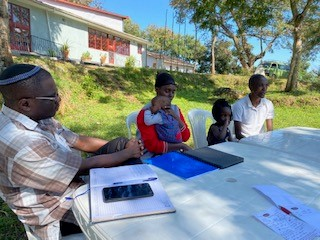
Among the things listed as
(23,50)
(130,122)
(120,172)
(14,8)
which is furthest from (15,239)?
(14,8)

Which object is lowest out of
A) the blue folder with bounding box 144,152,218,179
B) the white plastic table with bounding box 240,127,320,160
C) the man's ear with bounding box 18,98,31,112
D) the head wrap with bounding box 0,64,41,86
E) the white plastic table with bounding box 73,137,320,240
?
the white plastic table with bounding box 73,137,320,240

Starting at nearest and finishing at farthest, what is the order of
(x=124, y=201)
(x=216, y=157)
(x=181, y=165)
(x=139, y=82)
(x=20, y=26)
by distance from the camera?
(x=124, y=201) < (x=181, y=165) < (x=216, y=157) < (x=139, y=82) < (x=20, y=26)

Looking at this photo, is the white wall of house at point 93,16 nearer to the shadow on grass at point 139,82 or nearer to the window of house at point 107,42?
the window of house at point 107,42

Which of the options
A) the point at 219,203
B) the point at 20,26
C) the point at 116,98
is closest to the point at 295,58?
the point at 116,98

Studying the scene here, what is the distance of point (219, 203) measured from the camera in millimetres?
1200

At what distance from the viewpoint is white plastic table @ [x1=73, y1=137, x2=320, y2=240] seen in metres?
0.97

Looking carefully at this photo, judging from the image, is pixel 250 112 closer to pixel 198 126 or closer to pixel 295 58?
pixel 198 126

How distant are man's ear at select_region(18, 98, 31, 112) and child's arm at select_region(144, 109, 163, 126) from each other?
47.7 inches

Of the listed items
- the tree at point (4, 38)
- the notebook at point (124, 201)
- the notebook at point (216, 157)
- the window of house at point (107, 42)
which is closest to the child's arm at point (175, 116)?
the notebook at point (216, 157)

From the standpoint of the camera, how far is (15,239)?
82.2 inches

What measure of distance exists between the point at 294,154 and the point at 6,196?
6.46 ft

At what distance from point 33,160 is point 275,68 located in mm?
23641

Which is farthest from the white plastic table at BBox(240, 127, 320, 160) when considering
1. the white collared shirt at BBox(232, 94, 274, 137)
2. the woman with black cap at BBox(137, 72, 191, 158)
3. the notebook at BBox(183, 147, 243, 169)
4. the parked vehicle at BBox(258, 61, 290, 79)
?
the parked vehicle at BBox(258, 61, 290, 79)

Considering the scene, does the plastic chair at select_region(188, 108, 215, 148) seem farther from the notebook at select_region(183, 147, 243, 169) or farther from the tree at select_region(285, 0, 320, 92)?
the tree at select_region(285, 0, 320, 92)
